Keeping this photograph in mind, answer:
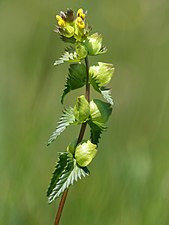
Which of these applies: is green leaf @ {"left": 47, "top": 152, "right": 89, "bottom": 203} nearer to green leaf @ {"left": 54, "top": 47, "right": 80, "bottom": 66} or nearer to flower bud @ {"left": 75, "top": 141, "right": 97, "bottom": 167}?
flower bud @ {"left": 75, "top": 141, "right": 97, "bottom": 167}

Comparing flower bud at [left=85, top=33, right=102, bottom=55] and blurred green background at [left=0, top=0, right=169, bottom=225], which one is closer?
flower bud at [left=85, top=33, right=102, bottom=55]

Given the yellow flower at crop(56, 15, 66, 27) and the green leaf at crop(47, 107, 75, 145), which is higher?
the yellow flower at crop(56, 15, 66, 27)

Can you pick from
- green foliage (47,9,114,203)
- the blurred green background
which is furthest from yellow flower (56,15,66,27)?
the blurred green background

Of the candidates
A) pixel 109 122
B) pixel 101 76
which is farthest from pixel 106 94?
pixel 109 122
